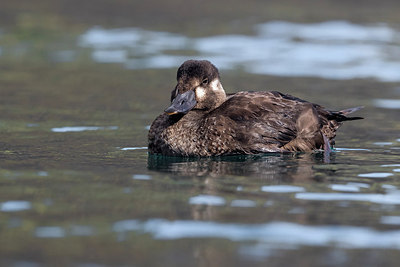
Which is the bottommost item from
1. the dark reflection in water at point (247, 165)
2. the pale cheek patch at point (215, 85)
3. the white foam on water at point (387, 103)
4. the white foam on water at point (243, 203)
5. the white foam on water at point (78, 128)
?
the white foam on water at point (243, 203)

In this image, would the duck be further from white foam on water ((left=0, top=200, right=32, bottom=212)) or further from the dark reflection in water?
white foam on water ((left=0, top=200, right=32, bottom=212))

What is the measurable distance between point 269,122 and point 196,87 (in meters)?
0.82

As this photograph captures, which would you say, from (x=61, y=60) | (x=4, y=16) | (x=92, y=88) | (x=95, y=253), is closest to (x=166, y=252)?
(x=95, y=253)

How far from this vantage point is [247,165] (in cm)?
773

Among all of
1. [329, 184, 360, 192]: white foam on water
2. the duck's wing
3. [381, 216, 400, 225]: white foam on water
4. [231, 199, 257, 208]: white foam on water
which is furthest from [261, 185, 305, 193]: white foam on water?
the duck's wing

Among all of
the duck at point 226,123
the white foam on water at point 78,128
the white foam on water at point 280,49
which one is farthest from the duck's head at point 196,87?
the white foam on water at point 280,49

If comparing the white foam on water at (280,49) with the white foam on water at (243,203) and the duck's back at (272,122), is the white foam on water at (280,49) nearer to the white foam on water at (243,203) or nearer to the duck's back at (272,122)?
the duck's back at (272,122)

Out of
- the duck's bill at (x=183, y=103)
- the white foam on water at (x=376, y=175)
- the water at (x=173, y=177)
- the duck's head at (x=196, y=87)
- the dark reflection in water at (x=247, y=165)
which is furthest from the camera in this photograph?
the duck's head at (x=196, y=87)

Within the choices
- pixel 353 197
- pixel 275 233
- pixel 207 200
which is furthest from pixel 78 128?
pixel 275 233

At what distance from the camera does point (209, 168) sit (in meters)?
7.62

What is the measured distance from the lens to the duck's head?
8344 millimetres

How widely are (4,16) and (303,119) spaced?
11357 millimetres

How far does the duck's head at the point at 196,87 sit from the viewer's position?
8344 mm

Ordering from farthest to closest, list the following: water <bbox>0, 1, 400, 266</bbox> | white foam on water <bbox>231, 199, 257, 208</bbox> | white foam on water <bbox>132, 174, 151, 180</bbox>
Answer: white foam on water <bbox>132, 174, 151, 180</bbox> < white foam on water <bbox>231, 199, 257, 208</bbox> < water <bbox>0, 1, 400, 266</bbox>
